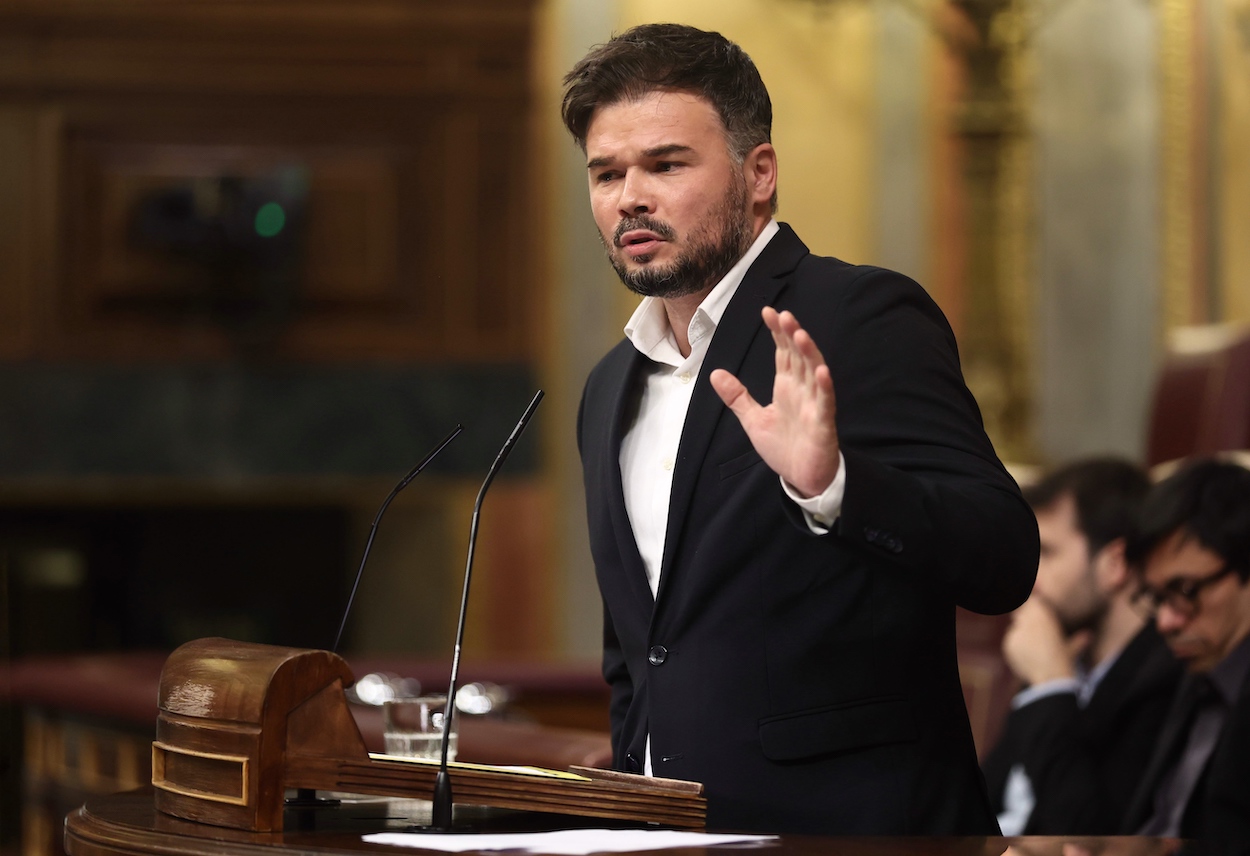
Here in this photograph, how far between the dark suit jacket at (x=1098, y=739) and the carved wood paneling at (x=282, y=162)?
11.5 feet

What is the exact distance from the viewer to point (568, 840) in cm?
136

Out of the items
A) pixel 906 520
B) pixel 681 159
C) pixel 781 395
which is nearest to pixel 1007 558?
pixel 906 520

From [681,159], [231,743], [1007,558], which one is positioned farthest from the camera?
[681,159]

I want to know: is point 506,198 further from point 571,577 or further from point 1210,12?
point 1210,12

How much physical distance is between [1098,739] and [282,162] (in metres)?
4.15

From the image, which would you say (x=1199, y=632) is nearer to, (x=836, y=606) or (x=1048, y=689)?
(x=1048, y=689)

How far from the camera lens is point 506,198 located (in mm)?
6293

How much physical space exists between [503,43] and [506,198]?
0.60 m

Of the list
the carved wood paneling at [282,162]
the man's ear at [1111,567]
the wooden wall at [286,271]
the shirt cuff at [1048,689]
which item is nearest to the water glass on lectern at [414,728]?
the shirt cuff at [1048,689]

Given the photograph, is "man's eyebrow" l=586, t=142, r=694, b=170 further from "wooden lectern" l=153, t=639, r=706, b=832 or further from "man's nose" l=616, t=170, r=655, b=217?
"wooden lectern" l=153, t=639, r=706, b=832

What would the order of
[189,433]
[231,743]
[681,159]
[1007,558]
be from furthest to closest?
[189,433]
[681,159]
[1007,558]
[231,743]

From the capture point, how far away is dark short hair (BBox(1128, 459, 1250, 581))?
2.71 meters

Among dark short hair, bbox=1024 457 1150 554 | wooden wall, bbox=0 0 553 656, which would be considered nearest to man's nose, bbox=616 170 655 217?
dark short hair, bbox=1024 457 1150 554

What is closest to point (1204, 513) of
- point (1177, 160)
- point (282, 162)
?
point (1177, 160)
